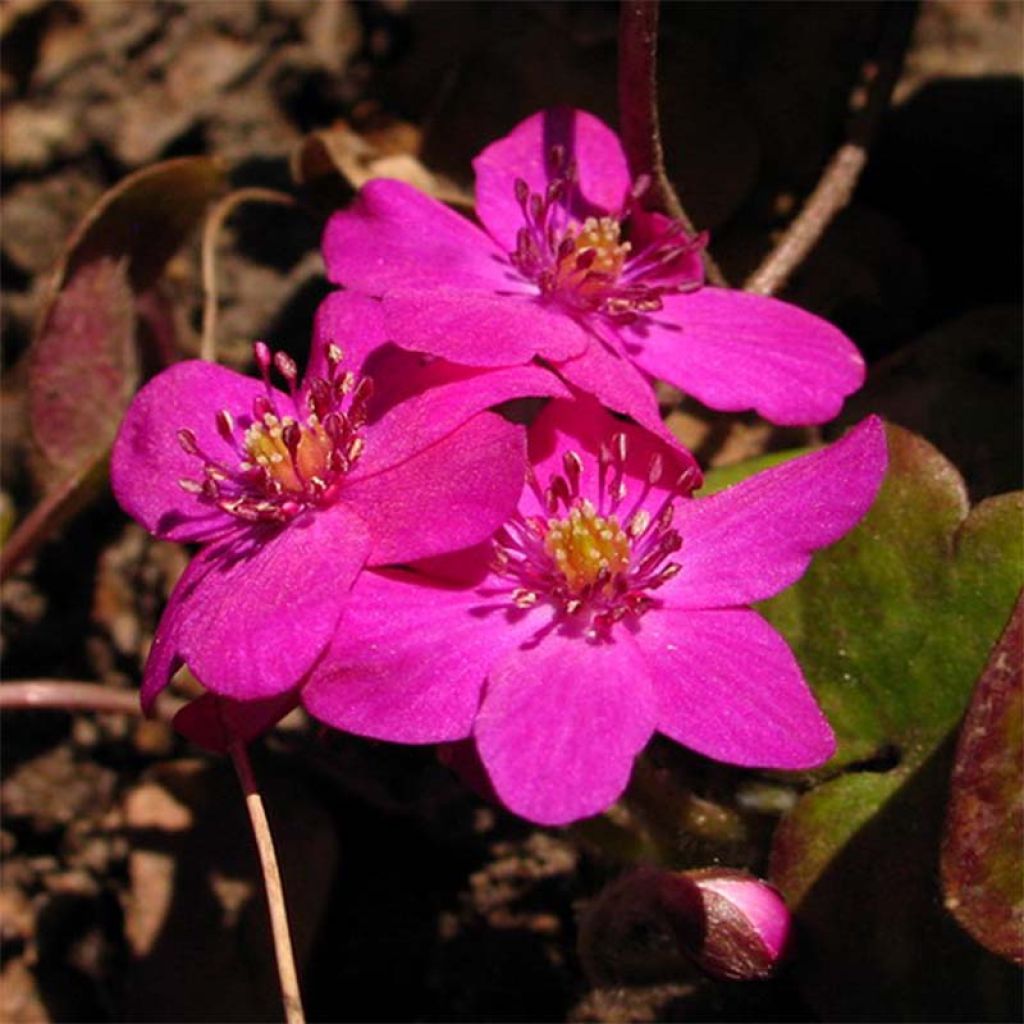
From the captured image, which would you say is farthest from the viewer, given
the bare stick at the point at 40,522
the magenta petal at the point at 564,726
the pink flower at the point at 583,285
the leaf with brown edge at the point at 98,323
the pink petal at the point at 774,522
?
the leaf with brown edge at the point at 98,323

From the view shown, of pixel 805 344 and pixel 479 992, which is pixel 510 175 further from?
pixel 479 992

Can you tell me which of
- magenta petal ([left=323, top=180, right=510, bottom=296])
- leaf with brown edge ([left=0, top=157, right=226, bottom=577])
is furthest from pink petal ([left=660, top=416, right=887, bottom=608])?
leaf with brown edge ([left=0, top=157, right=226, bottom=577])

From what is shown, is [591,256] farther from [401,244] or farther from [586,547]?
[586,547]

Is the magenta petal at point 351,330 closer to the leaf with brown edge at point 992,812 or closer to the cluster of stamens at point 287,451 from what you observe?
the cluster of stamens at point 287,451

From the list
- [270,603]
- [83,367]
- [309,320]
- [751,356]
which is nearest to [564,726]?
[270,603]

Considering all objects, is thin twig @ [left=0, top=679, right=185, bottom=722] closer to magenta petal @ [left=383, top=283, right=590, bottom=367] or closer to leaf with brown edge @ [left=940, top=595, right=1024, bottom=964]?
magenta petal @ [left=383, top=283, right=590, bottom=367]

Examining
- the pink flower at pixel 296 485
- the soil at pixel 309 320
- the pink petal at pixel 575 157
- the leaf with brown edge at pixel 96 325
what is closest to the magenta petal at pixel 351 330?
the pink flower at pixel 296 485
